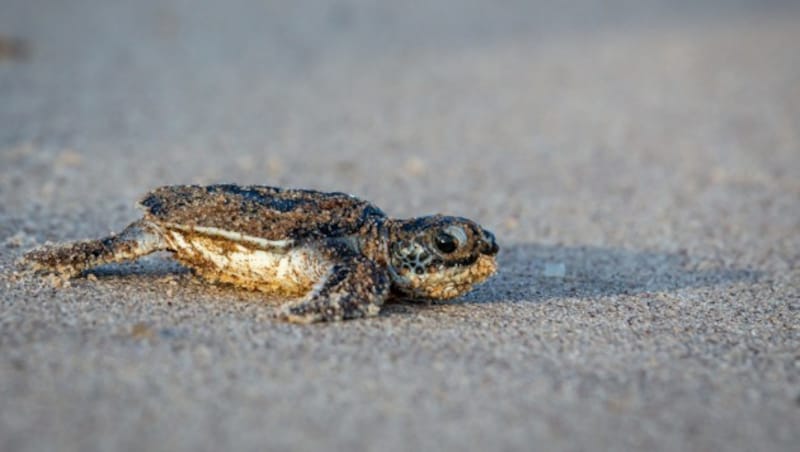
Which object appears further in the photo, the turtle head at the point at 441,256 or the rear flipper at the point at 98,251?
the rear flipper at the point at 98,251

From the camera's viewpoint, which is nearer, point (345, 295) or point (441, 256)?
point (345, 295)

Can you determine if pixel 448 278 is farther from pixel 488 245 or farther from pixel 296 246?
pixel 296 246

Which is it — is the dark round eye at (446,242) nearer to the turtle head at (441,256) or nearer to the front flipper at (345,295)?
the turtle head at (441,256)

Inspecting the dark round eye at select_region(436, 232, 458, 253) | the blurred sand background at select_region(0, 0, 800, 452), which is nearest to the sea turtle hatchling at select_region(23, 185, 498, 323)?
the dark round eye at select_region(436, 232, 458, 253)

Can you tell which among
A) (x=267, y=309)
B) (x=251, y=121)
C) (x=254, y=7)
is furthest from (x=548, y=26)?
(x=267, y=309)

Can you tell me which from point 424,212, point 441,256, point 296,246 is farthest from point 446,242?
point 424,212

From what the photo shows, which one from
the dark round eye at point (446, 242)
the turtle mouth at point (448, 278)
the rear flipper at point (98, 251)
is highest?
the rear flipper at point (98, 251)

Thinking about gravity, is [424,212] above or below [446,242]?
above

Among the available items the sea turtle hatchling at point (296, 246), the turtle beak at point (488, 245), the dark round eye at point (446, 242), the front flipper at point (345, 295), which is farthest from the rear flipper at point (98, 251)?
the turtle beak at point (488, 245)
